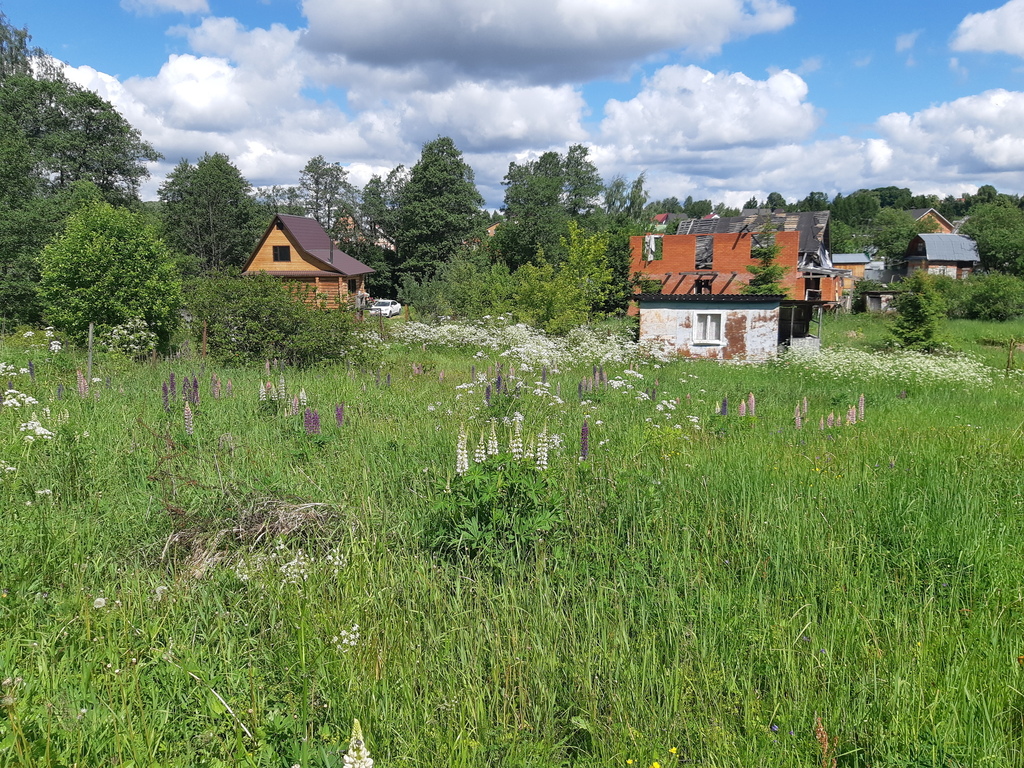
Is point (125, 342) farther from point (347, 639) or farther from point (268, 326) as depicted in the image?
point (347, 639)

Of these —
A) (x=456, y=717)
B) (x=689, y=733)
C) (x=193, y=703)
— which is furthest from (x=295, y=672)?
(x=689, y=733)

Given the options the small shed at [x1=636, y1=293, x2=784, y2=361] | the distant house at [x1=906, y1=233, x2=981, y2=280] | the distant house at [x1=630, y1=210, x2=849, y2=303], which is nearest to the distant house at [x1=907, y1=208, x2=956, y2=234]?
the distant house at [x1=906, y1=233, x2=981, y2=280]

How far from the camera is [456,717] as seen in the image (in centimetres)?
280

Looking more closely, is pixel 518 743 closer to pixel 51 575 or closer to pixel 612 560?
pixel 612 560

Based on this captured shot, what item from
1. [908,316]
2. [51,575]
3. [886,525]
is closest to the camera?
[51,575]

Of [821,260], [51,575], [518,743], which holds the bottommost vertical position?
[518,743]

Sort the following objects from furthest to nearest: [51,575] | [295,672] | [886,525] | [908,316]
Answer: [908,316] < [886,525] < [51,575] < [295,672]

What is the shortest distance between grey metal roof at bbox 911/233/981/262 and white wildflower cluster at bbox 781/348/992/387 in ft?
177

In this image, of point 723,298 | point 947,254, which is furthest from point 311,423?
point 947,254

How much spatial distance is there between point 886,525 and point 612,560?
82.9 inches

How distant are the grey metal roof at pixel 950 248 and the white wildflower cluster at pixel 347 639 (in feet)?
243

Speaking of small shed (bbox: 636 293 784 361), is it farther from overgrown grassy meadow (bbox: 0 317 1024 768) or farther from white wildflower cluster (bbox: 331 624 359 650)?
white wildflower cluster (bbox: 331 624 359 650)

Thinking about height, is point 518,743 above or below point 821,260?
below

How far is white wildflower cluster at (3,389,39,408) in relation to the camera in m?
6.41
